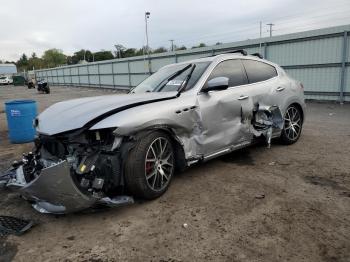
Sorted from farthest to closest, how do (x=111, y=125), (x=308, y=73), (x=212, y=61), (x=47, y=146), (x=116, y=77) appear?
(x=116, y=77) → (x=308, y=73) → (x=212, y=61) → (x=47, y=146) → (x=111, y=125)

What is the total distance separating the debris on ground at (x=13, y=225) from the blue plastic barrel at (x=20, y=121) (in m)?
4.33

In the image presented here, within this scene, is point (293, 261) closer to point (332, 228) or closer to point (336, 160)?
point (332, 228)

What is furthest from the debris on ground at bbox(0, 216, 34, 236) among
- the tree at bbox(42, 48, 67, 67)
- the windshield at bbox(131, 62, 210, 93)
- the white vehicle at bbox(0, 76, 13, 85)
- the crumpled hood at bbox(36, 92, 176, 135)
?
the tree at bbox(42, 48, 67, 67)

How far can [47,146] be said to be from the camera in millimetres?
4012

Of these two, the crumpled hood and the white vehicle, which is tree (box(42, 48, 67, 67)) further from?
the crumpled hood

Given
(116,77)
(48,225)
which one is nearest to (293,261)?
(48,225)

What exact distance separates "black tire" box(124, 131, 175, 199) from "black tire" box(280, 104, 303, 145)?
2767 millimetres

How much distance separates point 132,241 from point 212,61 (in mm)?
2846

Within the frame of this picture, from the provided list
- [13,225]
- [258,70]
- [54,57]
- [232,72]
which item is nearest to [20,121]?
[13,225]

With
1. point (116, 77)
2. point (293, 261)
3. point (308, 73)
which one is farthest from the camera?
point (116, 77)

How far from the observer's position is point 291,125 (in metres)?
5.93

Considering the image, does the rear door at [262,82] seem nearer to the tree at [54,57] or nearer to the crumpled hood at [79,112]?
the crumpled hood at [79,112]

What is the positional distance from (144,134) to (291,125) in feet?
11.2

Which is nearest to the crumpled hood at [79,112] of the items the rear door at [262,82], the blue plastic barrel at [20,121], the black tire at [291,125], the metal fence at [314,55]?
the rear door at [262,82]
